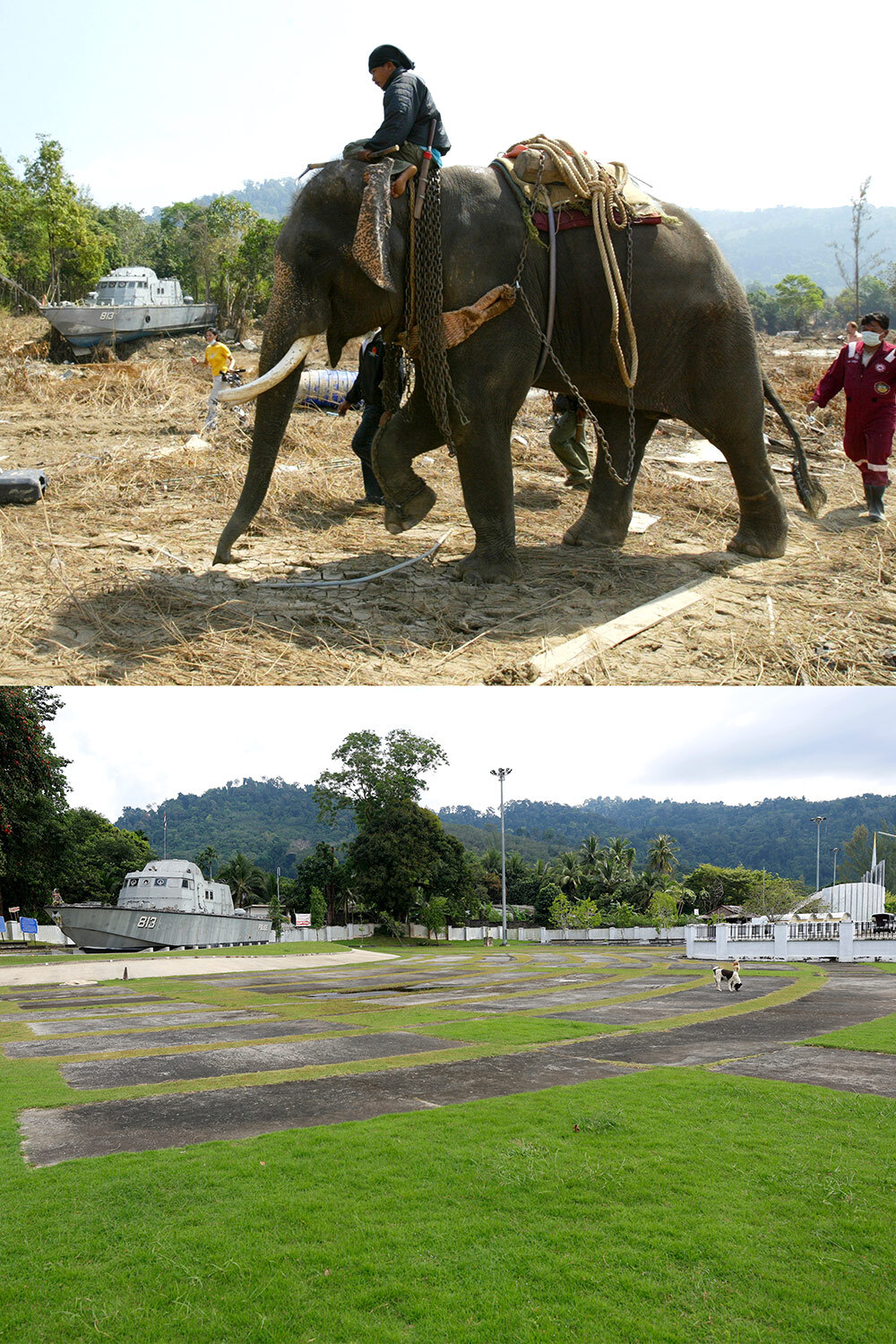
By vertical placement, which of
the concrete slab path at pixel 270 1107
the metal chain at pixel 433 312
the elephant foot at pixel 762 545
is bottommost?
the concrete slab path at pixel 270 1107

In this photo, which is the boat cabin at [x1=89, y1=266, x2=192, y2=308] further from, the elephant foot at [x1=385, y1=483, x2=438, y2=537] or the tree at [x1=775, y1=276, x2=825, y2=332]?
the tree at [x1=775, y1=276, x2=825, y2=332]

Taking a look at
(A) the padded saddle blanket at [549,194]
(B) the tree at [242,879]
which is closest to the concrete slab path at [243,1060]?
(A) the padded saddle blanket at [549,194]

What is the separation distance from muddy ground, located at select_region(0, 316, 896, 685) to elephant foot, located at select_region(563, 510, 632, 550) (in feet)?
0.58

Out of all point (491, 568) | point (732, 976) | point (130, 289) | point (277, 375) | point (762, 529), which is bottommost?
point (732, 976)

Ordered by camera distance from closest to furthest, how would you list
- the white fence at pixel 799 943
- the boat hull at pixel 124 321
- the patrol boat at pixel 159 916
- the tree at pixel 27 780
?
the tree at pixel 27 780
the white fence at pixel 799 943
the patrol boat at pixel 159 916
the boat hull at pixel 124 321

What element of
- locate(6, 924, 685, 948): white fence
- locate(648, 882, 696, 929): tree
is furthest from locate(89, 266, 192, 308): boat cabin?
locate(648, 882, 696, 929): tree

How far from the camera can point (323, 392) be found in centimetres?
1359

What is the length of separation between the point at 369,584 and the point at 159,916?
2251cm

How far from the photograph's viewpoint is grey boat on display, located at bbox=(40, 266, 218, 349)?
2964 cm

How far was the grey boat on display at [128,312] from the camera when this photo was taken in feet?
97.2

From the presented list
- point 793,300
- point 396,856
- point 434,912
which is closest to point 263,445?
point 396,856

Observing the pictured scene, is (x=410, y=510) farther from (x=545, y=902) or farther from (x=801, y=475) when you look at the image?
(x=545, y=902)

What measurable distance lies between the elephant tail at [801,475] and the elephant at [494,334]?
101 cm

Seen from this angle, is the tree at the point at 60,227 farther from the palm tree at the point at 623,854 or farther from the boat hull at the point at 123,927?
the palm tree at the point at 623,854
